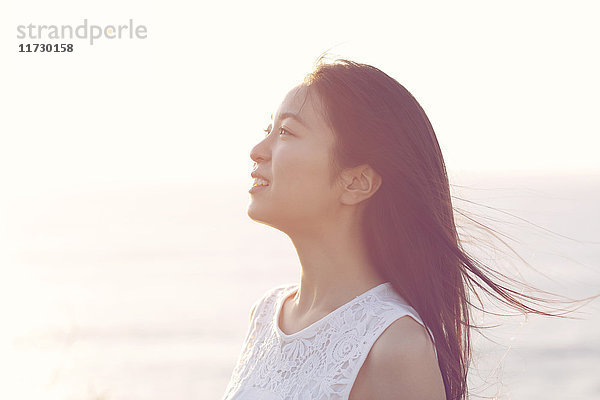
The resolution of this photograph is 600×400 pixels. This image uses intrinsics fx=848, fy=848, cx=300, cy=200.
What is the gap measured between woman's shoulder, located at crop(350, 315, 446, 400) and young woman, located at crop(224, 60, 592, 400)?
83 mm

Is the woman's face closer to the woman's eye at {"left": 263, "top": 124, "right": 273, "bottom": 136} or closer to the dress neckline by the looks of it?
the woman's eye at {"left": 263, "top": 124, "right": 273, "bottom": 136}

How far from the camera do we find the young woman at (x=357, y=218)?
245cm

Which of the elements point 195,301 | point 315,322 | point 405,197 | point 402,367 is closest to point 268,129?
point 405,197

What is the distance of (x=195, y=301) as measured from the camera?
1329 inches

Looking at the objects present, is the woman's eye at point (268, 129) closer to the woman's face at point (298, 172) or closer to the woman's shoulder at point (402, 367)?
the woman's face at point (298, 172)

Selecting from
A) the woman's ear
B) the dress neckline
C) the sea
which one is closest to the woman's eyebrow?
the woman's ear

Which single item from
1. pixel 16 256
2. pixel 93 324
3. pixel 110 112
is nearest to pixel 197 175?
pixel 110 112

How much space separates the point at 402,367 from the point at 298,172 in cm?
64

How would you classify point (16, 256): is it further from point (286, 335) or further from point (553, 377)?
point (286, 335)

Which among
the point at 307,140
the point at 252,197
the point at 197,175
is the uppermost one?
the point at 307,140

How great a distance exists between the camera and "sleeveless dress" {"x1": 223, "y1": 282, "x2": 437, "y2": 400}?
232cm

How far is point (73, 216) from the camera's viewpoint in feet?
248

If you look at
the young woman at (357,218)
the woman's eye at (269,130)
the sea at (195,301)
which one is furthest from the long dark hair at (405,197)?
the sea at (195,301)

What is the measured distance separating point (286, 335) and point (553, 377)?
21.2 meters
